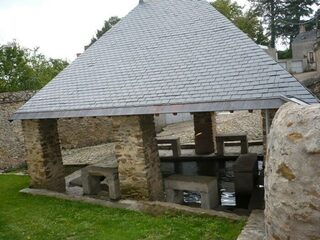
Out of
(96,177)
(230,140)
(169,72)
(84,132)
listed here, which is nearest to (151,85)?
(169,72)

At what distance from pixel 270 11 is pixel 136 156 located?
3393cm

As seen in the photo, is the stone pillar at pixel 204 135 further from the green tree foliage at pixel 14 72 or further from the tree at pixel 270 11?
the tree at pixel 270 11

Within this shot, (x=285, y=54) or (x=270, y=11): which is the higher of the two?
(x=270, y=11)

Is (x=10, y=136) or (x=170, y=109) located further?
(x=10, y=136)

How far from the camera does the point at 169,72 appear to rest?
8.67m

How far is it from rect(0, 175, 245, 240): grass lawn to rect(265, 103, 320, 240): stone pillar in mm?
3300

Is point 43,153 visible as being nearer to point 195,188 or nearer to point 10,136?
point 195,188

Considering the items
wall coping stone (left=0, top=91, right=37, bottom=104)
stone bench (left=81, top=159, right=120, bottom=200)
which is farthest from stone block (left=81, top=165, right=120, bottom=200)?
wall coping stone (left=0, top=91, right=37, bottom=104)

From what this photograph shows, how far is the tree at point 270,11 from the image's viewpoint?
3738cm

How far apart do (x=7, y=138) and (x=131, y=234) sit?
10694 millimetres

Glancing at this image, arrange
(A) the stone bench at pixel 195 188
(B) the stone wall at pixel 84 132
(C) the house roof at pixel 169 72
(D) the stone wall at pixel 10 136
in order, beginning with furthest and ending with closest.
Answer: (B) the stone wall at pixel 84 132 < (D) the stone wall at pixel 10 136 < (A) the stone bench at pixel 195 188 < (C) the house roof at pixel 169 72

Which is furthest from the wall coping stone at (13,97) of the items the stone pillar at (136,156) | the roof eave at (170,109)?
the stone pillar at (136,156)

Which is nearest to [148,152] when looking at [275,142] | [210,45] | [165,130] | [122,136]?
[122,136]

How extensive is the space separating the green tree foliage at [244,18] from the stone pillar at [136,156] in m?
28.5
